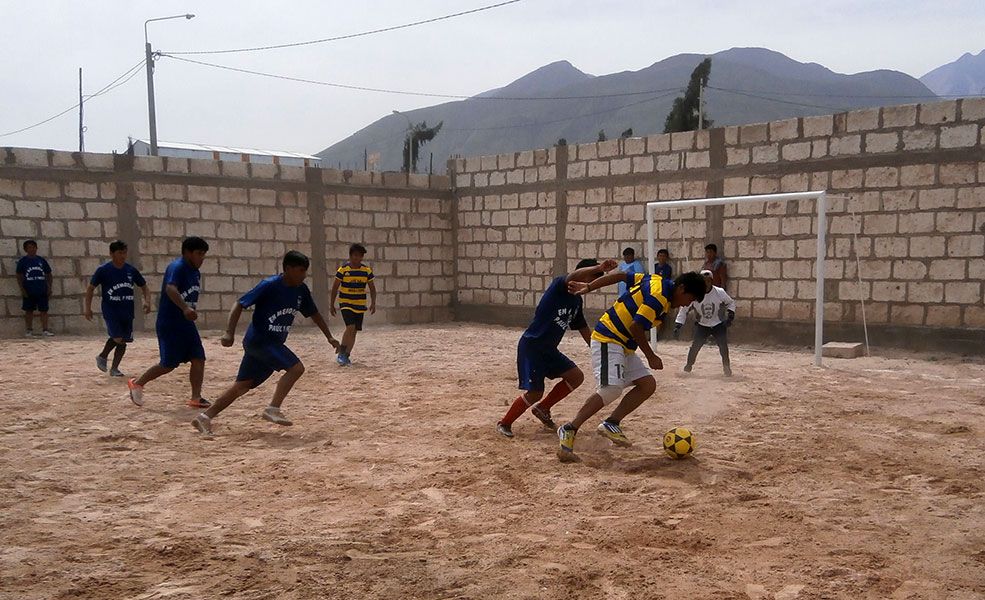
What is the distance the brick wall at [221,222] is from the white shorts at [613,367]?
407 inches

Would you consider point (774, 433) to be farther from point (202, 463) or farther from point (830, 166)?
point (830, 166)

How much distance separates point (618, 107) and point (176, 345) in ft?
446

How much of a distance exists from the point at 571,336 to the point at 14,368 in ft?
28.0

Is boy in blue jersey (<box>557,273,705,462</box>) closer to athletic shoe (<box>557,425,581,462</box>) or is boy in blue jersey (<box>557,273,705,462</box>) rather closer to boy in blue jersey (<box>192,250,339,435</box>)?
athletic shoe (<box>557,425,581,462</box>)

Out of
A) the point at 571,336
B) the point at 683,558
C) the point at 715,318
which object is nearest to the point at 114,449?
the point at 683,558

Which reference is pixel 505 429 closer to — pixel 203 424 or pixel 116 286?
pixel 203 424

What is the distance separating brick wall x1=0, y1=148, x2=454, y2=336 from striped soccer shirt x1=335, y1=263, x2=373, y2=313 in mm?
4671

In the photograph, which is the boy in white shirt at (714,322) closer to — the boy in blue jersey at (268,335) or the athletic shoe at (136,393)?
the boy in blue jersey at (268,335)

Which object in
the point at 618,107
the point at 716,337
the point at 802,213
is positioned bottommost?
the point at 716,337

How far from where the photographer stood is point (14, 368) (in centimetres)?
973

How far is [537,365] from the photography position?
6.46 m

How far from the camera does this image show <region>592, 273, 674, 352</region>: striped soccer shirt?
5805mm

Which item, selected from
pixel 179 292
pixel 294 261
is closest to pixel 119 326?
pixel 179 292

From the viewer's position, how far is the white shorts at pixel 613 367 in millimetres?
5965
